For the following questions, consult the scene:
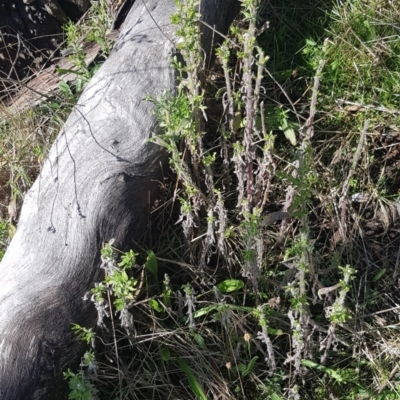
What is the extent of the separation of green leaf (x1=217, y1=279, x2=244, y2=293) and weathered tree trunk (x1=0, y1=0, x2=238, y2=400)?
402 millimetres

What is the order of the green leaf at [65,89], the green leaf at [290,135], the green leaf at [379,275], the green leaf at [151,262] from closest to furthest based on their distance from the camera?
the green leaf at [151,262]
the green leaf at [379,275]
the green leaf at [290,135]
the green leaf at [65,89]

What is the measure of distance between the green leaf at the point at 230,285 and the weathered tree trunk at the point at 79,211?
40cm

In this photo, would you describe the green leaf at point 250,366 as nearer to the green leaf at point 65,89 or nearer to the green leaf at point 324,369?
the green leaf at point 324,369

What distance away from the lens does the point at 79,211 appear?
2484 mm

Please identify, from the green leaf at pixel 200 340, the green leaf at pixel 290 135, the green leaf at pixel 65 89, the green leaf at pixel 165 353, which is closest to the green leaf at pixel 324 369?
the green leaf at pixel 200 340

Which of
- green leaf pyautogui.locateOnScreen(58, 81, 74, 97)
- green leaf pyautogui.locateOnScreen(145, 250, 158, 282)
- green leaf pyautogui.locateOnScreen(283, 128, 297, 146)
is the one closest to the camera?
green leaf pyautogui.locateOnScreen(145, 250, 158, 282)

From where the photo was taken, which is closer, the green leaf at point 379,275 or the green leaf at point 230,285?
the green leaf at point 230,285

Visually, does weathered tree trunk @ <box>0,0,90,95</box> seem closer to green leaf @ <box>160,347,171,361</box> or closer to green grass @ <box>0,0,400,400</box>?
green grass @ <box>0,0,400,400</box>

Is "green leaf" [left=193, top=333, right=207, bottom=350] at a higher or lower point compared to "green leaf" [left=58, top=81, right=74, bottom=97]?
lower

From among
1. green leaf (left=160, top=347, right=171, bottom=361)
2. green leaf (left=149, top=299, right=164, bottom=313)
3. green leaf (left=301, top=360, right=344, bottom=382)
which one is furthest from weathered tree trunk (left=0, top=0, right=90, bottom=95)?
green leaf (left=301, top=360, right=344, bottom=382)

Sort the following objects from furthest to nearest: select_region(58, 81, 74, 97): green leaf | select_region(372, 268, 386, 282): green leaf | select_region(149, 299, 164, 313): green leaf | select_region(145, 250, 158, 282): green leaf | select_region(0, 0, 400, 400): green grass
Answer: select_region(58, 81, 74, 97): green leaf, select_region(372, 268, 386, 282): green leaf, select_region(145, 250, 158, 282): green leaf, select_region(149, 299, 164, 313): green leaf, select_region(0, 0, 400, 400): green grass

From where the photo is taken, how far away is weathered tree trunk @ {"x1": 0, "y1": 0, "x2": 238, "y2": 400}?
2.25 meters

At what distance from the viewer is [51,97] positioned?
345 cm

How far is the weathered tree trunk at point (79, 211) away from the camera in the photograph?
2.25 m
